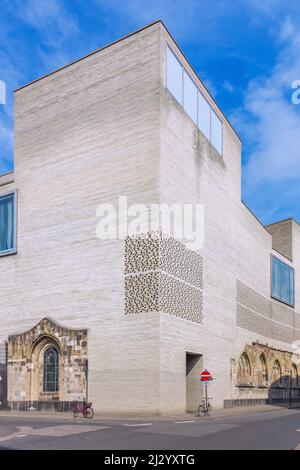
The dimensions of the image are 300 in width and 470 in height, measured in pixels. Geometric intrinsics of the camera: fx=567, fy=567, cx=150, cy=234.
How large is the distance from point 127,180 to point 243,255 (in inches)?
778

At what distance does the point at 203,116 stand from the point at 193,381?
61.6 ft

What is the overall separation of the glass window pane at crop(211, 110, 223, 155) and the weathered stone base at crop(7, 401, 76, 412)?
2186 cm

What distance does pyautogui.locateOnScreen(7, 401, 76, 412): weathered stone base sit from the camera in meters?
33.7

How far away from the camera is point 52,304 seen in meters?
36.3

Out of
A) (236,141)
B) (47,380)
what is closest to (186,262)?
(47,380)

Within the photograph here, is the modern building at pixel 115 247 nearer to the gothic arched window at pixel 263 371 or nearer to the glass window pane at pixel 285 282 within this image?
the gothic arched window at pixel 263 371

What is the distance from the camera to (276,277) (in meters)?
62.8

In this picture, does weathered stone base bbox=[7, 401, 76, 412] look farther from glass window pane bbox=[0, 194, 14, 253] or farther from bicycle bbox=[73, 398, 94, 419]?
glass window pane bbox=[0, 194, 14, 253]

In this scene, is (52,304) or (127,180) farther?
(52,304)

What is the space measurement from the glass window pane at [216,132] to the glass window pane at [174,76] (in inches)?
268

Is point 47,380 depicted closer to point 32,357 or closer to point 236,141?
point 32,357

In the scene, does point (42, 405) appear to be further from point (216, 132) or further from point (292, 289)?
point (292, 289)

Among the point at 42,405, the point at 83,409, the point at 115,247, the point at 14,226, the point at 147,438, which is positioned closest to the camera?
the point at 147,438

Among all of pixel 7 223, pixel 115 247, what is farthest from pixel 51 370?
pixel 7 223
